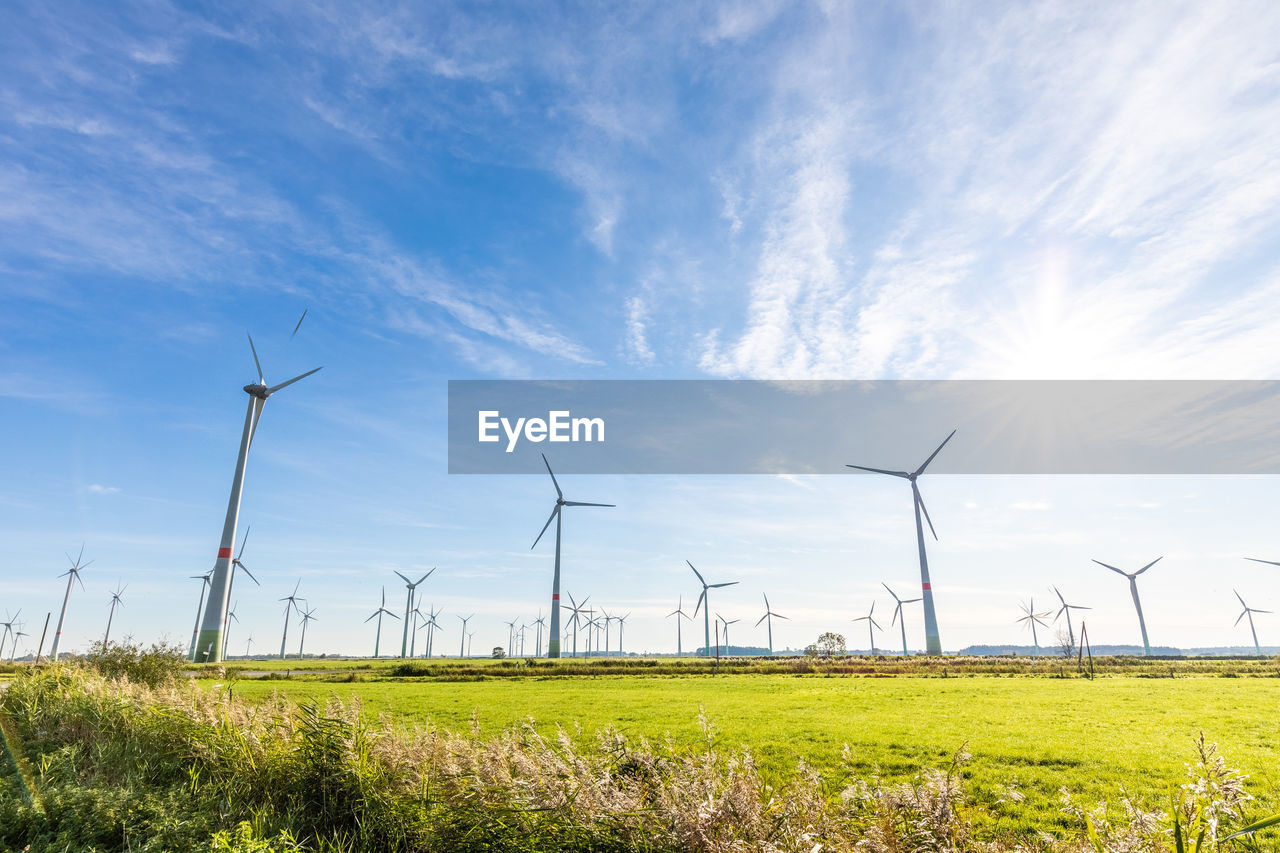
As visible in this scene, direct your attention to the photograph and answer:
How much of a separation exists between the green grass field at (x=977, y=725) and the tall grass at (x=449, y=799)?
1.15 m

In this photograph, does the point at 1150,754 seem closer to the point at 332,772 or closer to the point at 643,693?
the point at 332,772

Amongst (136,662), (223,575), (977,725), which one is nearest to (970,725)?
(977,725)

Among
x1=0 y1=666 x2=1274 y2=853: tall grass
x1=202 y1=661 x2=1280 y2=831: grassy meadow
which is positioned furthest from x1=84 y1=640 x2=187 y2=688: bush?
x1=0 y1=666 x2=1274 y2=853: tall grass

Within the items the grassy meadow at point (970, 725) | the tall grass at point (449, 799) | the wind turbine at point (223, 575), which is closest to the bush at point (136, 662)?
the grassy meadow at point (970, 725)

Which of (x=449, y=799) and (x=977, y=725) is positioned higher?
(x=449, y=799)

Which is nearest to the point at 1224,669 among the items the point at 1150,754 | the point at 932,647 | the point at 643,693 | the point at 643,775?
the point at 932,647

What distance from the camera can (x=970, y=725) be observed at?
953 inches

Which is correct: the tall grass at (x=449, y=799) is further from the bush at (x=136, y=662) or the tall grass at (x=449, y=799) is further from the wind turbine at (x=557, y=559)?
the wind turbine at (x=557, y=559)

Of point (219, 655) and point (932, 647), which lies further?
point (932, 647)

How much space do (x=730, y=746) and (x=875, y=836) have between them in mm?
14082

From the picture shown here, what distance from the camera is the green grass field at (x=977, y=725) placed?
15.6 metres

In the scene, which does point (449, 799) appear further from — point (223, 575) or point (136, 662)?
point (223, 575)

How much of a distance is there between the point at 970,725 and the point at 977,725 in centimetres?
36

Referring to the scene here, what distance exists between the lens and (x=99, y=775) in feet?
42.3
